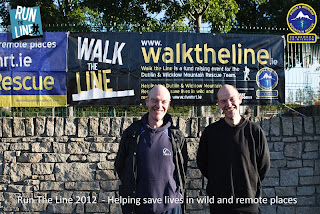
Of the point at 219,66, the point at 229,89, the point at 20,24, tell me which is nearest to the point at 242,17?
the point at 219,66

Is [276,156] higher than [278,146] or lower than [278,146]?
lower

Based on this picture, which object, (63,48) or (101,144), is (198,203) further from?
(63,48)

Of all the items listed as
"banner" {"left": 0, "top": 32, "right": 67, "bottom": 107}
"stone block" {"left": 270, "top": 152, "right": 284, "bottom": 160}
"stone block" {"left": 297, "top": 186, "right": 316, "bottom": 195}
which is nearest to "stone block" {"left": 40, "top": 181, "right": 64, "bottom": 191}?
"banner" {"left": 0, "top": 32, "right": 67, "bottom": 107}

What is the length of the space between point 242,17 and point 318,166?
14.6 meters

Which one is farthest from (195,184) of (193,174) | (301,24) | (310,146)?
(301,24)

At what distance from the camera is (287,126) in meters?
5.32

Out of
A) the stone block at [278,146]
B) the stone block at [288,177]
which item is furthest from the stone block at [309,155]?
the stone block at [278,146]

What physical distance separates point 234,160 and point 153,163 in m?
0.75

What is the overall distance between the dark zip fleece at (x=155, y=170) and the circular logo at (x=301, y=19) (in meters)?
4.00

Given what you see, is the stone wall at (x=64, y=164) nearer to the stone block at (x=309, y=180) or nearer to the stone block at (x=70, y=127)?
the stone block at (x=70, y=127)

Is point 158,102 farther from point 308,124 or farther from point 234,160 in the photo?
point 308,124

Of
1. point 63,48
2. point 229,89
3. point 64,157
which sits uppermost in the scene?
point 63,48

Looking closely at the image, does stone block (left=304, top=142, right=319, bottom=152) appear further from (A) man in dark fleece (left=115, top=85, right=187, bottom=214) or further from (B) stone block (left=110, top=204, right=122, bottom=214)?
(B) stone block (left=110, top=204, right=122, bottom=214)

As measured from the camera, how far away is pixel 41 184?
505cm
